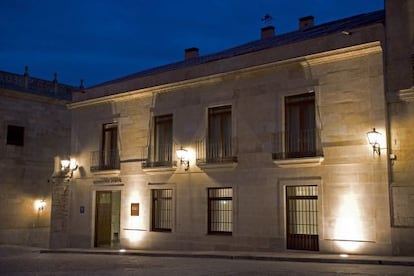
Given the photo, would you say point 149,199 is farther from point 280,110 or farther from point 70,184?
point 280,110

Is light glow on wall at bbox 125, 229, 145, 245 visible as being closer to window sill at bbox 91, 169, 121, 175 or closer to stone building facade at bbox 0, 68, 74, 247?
window sill at bbox 91, 169, 121, 175

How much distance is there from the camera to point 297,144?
1587 cm

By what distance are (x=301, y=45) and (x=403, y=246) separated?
274 inches

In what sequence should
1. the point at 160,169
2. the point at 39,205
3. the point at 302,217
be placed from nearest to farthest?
the point at 302,217, the point at 160,169, the point at 39,205

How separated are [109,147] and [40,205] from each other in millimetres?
8895

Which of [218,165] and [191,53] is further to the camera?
[191,53]

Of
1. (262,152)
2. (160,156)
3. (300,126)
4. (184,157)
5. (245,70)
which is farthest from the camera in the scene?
(160,156)

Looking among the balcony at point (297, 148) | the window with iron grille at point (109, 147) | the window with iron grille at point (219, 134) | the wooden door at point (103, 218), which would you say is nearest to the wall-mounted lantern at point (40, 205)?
the wooden door at point (103, 218)

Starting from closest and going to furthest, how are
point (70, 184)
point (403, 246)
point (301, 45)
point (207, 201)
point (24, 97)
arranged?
point (403, 246)
point (301, 45)
point (207, 201)
point (70, 184)
point (24, 97)

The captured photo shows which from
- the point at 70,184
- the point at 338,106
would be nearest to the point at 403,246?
the point at 338,106

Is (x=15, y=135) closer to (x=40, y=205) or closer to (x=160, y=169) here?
(x=40, y=205)

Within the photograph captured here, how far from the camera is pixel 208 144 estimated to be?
1780cm

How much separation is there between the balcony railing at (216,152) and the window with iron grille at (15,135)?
43.0ft

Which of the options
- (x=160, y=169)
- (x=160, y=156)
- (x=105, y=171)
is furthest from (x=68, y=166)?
(x=160, y=169)
